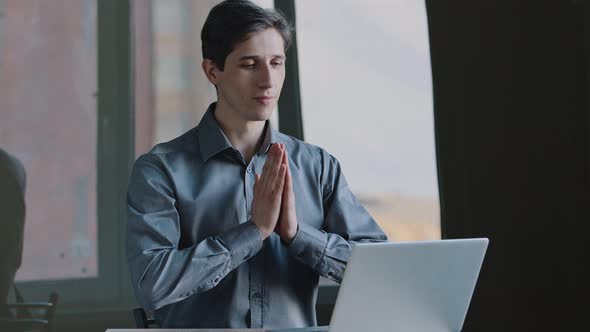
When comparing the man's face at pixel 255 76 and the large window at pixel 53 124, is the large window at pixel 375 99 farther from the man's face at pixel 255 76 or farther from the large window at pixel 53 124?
the man's face at pixel 255 76

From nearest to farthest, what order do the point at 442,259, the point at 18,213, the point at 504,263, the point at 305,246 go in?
1. the point at 442,259
2. the point at 305,246
3. the point at 504,263
4. the point at 18,213

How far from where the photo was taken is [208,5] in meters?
3.34

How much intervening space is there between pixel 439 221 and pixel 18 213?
1775 mm

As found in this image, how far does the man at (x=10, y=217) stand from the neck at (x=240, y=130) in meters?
1.51

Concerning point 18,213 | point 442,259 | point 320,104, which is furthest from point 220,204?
point 18,213

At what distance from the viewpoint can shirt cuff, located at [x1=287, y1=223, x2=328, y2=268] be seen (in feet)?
6.04

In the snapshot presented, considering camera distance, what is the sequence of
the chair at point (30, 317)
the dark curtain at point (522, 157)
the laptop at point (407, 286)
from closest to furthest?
the laptop at point (407, 286) → the dark curtain at point (522, 157) → the chair at point (30, 317)

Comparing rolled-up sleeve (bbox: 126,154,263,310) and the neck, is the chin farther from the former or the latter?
rolled-up sleeve (bbox: 126,154,263,310)

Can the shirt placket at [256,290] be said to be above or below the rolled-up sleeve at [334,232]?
below

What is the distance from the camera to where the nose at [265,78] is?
192 centimetres

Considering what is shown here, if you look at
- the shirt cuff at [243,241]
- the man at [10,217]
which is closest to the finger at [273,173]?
the shirt cuff at [243,241]

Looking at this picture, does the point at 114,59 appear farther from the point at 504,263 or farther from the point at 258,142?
the point at 504,263

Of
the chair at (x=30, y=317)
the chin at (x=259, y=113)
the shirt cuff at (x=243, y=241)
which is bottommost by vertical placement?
the chair at (x=30, y=317)

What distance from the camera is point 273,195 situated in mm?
1772
